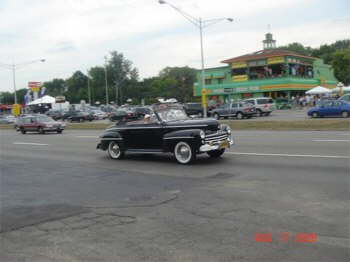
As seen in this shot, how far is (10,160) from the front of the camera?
15.5 m

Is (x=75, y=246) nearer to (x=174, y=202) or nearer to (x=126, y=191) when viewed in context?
(x=174, y=202)

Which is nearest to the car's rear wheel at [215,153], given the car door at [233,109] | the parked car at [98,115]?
the car door at [233,109]

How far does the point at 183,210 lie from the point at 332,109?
2796cm

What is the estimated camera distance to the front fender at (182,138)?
37.8ft

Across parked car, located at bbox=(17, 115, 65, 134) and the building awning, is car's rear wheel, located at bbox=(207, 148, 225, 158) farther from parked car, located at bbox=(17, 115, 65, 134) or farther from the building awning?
the building awning

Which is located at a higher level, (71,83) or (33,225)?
(71,83)

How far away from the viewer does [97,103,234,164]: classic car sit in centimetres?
1168

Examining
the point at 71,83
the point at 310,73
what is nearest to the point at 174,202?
the point at 310,73

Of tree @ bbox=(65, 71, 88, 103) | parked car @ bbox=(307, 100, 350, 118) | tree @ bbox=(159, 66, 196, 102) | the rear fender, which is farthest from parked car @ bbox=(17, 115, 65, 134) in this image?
tree @ bbox=(65, 71, 88, 103)

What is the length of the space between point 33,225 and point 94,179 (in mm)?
3996

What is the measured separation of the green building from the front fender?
51145 millimetres

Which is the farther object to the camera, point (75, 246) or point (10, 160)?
point (10, 160)

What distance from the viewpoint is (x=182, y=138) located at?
11.8 metres

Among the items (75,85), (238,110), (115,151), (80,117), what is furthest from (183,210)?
(75,85)
